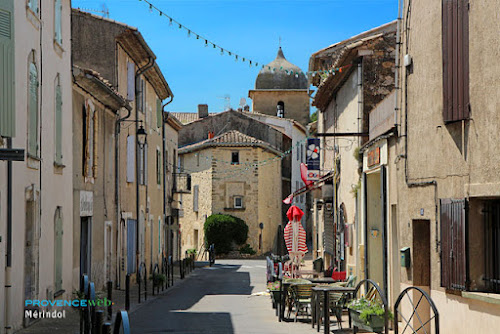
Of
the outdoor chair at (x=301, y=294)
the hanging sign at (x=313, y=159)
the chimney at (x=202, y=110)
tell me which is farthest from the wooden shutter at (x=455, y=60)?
the chimney at (x=202, y=110)

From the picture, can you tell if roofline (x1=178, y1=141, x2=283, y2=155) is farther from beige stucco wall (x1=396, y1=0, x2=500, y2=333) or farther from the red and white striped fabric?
beige stucco wall (x1=396, y1=0, x2=500, y2=333)

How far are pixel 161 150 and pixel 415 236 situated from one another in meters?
Result: 21.2

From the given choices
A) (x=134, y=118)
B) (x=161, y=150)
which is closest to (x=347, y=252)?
(x=134, y=118)

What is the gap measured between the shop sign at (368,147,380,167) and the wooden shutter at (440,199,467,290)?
4.36 m

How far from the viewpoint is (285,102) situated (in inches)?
2640

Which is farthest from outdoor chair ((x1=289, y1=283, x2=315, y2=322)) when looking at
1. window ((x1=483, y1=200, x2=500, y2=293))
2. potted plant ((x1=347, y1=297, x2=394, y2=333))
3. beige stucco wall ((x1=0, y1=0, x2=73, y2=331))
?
window ((x1=483, y1=200, x2=500, y2=293))

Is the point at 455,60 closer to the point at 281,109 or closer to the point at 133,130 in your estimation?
the point at 133,130

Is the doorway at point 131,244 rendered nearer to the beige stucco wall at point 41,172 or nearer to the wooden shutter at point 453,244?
the beige stucco wall at point 41,172

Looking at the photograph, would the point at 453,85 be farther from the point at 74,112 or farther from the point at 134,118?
the point at 134,118

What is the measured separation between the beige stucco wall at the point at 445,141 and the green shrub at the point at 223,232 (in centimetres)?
3648

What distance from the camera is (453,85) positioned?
10.6 m

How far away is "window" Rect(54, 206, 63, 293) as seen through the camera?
15.1 meters

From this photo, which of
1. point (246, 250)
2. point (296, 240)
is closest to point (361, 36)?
point (296, 240)

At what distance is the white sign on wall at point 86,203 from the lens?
58.3 ft
